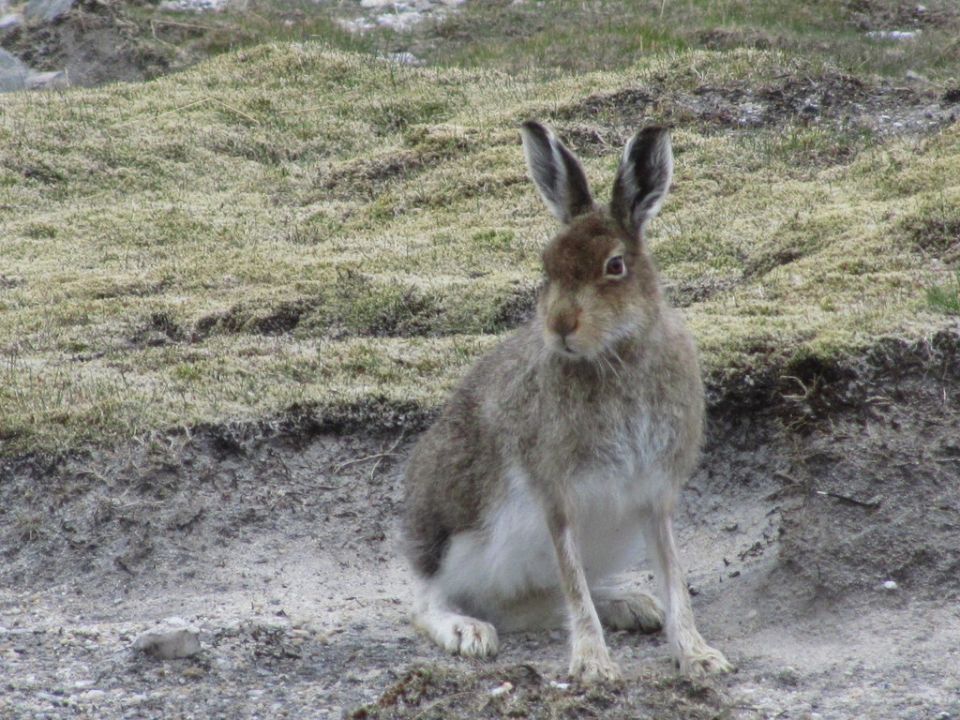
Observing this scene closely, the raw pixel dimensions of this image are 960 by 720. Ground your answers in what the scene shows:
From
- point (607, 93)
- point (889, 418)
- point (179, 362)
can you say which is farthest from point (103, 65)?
point (889, 418)

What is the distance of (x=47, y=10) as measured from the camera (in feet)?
77.9

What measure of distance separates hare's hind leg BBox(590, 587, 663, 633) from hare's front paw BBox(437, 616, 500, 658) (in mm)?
A: 632

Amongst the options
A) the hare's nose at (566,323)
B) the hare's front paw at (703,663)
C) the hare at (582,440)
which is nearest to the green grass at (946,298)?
the hare at (582,440)

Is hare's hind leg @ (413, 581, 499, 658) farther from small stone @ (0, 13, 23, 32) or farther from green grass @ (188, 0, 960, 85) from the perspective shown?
small stone @ (0, 13, 23, 32)

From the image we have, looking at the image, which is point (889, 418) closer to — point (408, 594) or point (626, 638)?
point (626, 638)

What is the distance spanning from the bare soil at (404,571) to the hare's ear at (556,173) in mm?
2080

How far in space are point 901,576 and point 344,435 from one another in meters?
3.68

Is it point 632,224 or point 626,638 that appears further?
point 626,638

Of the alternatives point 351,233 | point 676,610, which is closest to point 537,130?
point 676,610

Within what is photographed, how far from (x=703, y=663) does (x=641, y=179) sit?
2.20m

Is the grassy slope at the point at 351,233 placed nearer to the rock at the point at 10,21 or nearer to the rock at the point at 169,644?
the rock at the point at 169,644

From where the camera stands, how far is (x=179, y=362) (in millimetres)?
9766

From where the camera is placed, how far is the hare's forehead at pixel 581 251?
5770mm

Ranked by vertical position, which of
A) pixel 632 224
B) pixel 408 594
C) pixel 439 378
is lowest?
pixel 408 594
